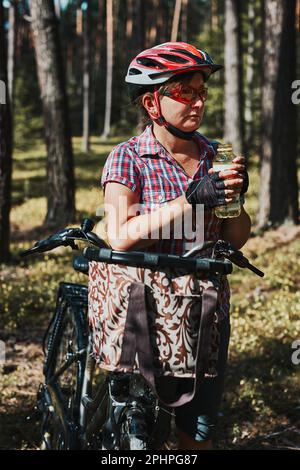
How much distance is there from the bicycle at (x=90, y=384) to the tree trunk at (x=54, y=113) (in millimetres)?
9347

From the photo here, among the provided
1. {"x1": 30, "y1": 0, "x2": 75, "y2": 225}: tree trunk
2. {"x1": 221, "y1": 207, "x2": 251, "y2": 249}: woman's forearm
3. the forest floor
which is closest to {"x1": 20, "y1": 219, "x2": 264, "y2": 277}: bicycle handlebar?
{"x1": 221, "y1": 207, "x2": 251, "y2": 249}: woman's forearm

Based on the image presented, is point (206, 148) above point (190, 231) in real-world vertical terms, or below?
above

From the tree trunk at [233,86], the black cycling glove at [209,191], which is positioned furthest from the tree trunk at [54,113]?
the black cycling glove at [209,191]

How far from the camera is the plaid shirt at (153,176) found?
3256mm

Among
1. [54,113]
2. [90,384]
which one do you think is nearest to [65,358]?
[90,384]

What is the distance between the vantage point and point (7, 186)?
10.7 metres

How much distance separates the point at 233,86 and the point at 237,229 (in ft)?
53.3

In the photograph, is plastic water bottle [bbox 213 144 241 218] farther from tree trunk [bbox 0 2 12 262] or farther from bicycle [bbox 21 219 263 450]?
tree trunk [bbox 0 2 12 262]

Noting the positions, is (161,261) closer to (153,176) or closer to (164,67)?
(153,176)

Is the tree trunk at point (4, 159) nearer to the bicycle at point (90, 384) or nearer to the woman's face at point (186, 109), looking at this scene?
the bicycle at point (90, 384)

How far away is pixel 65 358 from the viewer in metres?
4.55

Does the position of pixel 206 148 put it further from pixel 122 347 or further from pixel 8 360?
pixel 8 360

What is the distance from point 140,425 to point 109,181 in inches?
45.6

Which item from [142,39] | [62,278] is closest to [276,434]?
[62,278]
